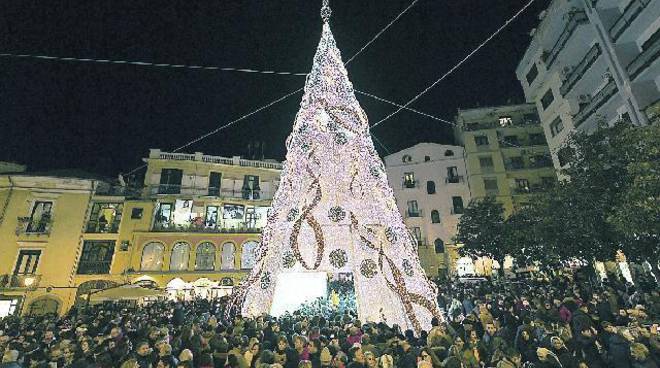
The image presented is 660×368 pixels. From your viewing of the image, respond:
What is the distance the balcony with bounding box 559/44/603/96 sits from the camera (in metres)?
24.8

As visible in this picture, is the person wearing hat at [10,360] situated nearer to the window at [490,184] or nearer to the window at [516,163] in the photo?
the window at [490,184]

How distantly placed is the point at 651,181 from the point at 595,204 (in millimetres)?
4091

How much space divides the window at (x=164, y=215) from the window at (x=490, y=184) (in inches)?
1331

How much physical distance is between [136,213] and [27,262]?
A: 27.6 ft

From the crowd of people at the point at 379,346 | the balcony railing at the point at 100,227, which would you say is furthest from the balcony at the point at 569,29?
the balcony railing at the point at 100,227

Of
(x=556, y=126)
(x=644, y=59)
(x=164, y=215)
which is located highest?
(x=556, y=126)

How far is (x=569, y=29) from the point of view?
85.9ft

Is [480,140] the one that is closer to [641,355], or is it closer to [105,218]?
[641,355]

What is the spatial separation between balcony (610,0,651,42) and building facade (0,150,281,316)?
97.8 feet

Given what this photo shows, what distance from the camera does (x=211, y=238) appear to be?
32.8 meters

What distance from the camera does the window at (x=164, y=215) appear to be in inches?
1270

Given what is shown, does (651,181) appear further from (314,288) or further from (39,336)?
(39,336)

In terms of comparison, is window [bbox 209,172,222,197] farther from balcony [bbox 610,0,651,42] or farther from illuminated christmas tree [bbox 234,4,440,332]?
balcony [bbox 610,0,651,42]

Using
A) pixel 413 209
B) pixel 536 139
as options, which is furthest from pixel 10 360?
pixel 536 139
